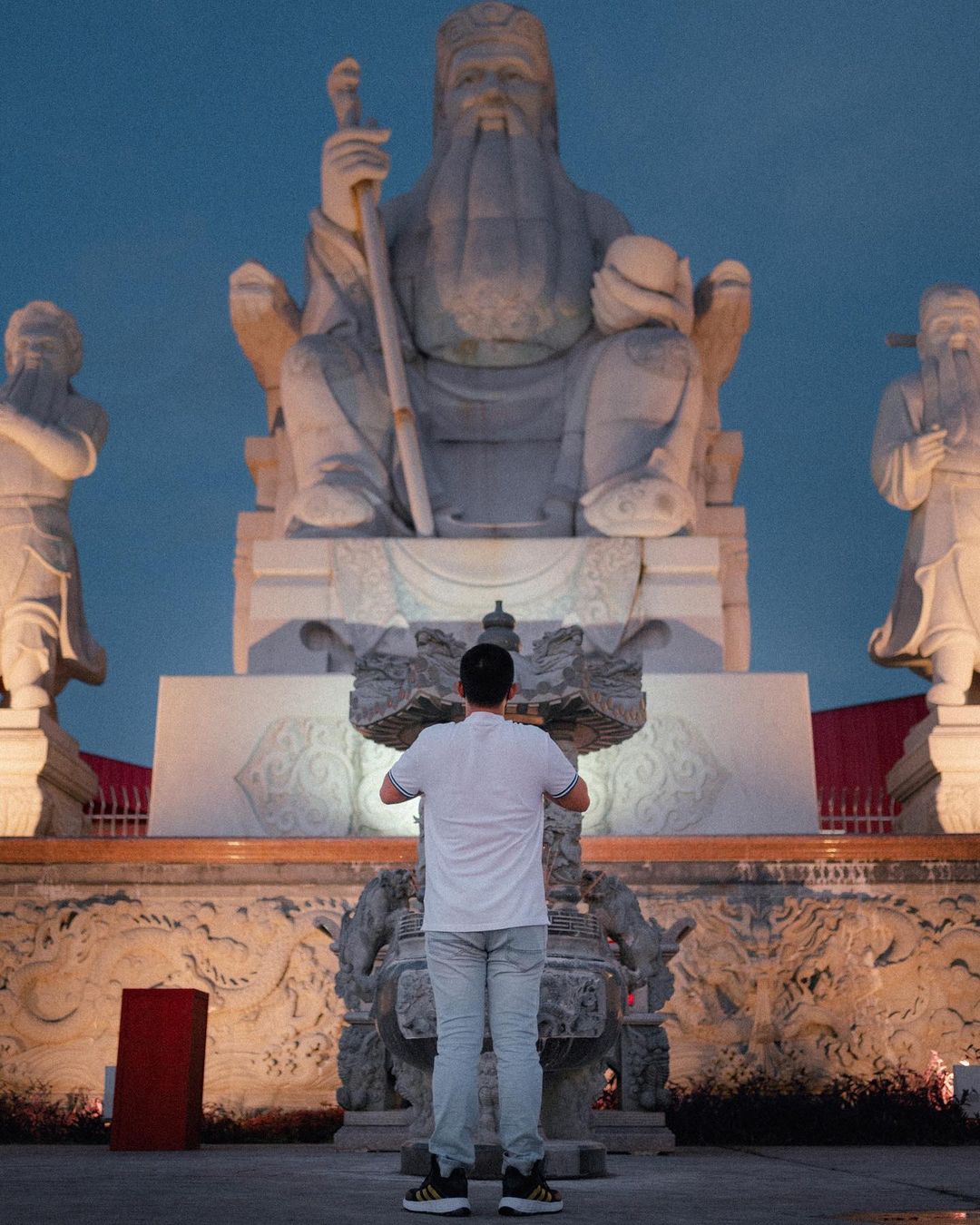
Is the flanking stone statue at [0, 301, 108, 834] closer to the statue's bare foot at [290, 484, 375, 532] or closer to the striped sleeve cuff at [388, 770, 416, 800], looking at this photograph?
→ the statue's bare foot at [290, 484, 375, 532]

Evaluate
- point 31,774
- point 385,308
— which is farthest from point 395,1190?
point 385,308

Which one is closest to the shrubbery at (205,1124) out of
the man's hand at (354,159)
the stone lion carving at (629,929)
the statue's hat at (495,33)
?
the stone lion carving at (629,929)

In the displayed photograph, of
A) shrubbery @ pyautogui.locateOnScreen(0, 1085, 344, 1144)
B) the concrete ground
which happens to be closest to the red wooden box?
the concrete ground

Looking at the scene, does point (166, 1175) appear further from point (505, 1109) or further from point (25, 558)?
point (25, 558)

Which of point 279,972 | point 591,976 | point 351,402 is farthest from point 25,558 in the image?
point 591,976

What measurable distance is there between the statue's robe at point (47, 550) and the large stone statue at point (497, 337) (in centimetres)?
115

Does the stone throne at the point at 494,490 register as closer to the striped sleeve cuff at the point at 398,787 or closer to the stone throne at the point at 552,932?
the stone throne at the point at 552,932

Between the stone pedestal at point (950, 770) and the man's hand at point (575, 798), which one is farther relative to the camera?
the stone pedestal at point (950, 770)

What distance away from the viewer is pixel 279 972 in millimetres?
6523

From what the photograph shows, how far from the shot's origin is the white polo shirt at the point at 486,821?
283 cm

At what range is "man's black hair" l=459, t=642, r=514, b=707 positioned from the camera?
2994 millimetres

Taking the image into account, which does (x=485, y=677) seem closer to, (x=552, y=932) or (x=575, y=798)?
(x=575, y=798)

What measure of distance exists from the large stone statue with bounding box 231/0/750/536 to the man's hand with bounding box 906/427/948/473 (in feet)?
3.78

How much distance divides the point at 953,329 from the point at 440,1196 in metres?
6.25
